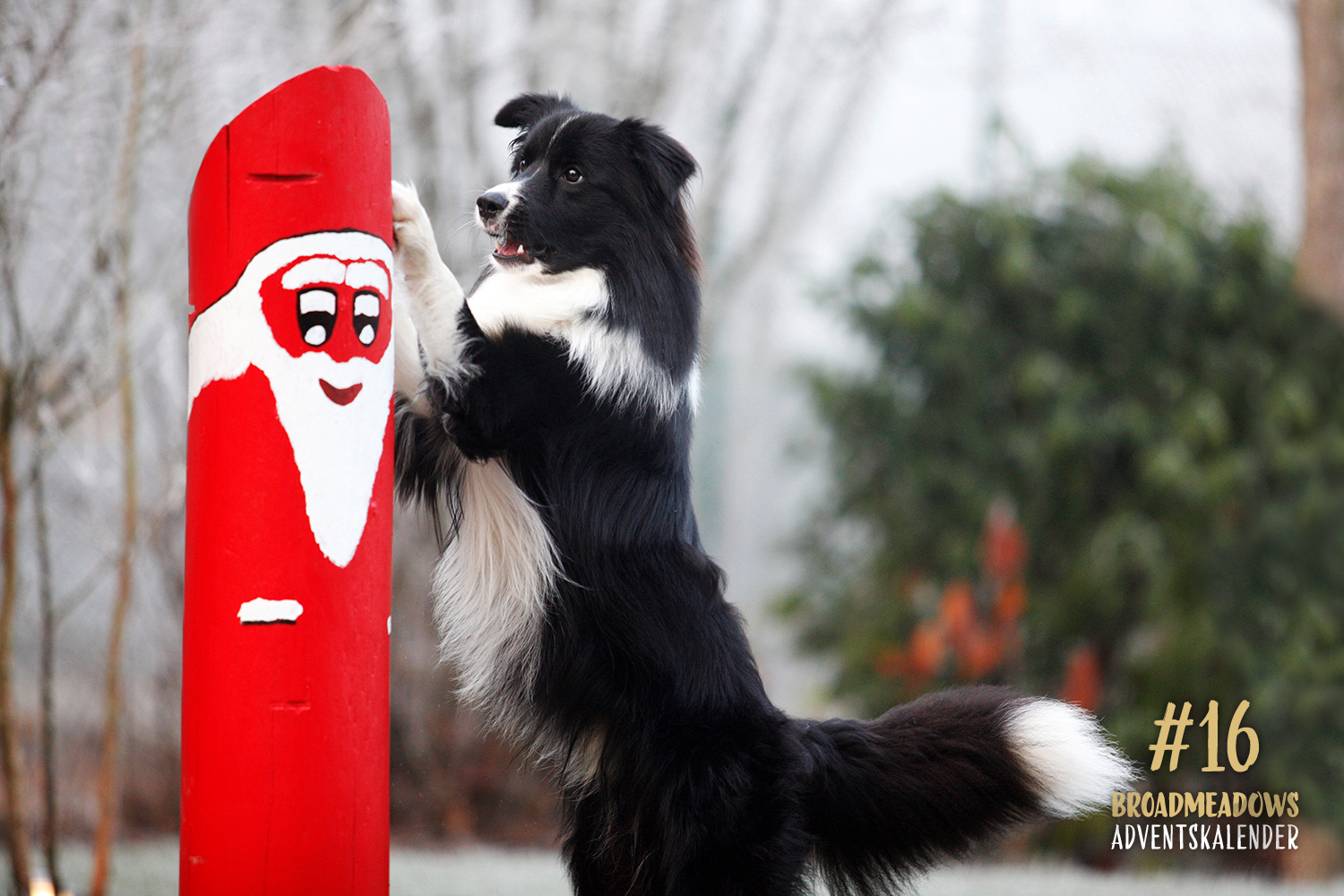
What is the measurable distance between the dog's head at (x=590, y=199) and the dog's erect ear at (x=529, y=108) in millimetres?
163

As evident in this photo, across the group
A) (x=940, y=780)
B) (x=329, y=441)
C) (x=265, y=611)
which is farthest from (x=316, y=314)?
(x=940, y=780)

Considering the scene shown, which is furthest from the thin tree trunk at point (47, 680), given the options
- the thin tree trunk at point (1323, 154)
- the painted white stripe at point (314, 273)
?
the thin tree trunk at point (1323, 154)

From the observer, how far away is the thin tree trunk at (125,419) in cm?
282

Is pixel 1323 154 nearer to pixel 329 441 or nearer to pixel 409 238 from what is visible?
pixel 409 238

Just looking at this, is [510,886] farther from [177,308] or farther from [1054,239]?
[1054,239]

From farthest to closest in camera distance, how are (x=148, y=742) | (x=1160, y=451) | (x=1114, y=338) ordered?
1. (x=1114, y=338)
2. (x=1160, y=451)
3. (x=148, y=742)

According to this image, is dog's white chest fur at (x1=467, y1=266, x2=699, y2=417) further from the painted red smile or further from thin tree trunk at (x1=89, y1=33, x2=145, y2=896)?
thin tree trunk at (x1=89, y1=33, x2=145, y2=896)

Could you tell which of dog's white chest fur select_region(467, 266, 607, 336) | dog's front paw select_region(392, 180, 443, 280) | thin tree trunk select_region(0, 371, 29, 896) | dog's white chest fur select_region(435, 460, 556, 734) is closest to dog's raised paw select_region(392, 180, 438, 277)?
dog's front paw select_region(392, 180, 443, 280)

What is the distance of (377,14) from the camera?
3178 millimetres

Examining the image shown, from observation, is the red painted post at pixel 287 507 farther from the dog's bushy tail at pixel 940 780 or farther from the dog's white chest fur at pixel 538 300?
the dog's bushy tail at pixel 940 780

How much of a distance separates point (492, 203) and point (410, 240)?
238mm

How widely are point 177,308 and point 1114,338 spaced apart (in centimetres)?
406

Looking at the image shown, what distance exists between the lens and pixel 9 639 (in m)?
2.72

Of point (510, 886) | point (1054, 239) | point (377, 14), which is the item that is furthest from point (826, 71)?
point (510, 886)
